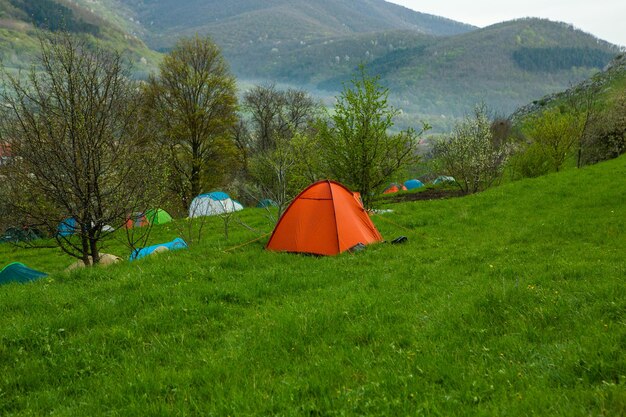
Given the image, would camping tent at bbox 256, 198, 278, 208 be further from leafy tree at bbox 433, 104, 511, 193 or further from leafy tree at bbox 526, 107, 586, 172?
leafy tree at bbox 526, 107, 586, 172

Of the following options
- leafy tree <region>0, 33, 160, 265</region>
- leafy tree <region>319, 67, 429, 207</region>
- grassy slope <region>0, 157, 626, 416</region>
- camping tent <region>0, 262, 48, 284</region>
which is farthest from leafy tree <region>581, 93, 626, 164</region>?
camping tent <region>0, 262, 48, 284</region>

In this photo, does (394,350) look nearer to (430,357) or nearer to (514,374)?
(430,357)

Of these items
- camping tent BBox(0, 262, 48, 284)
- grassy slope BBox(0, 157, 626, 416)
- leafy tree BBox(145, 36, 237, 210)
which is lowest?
camping tent BBox(0, 262, 48, 284)

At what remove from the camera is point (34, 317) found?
7.98m

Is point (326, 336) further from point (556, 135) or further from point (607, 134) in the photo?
point (607, 134)

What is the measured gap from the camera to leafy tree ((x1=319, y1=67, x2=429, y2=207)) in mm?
20391

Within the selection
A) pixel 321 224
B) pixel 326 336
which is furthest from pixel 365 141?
pixel 326 336

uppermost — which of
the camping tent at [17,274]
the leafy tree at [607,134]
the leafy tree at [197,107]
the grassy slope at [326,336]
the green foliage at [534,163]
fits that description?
the leafy tree at [197,107]

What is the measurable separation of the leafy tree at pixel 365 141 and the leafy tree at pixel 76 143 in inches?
365

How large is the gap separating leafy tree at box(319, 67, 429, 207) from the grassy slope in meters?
9.21

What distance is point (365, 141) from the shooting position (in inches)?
800

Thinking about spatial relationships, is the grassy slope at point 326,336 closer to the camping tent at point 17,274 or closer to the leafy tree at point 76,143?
the leafy tree at point 76,143

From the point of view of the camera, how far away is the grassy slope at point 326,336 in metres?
4.62

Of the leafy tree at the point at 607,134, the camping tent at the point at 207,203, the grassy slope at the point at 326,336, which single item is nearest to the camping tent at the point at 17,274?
the grassy slope at the point at 326,336
